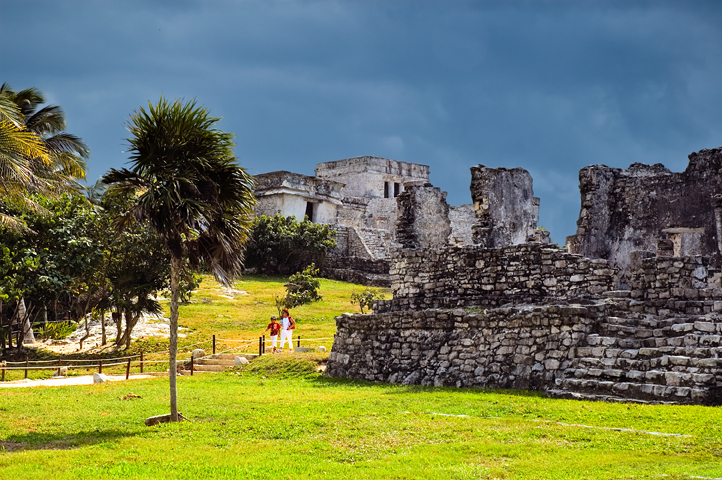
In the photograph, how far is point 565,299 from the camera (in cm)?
1459

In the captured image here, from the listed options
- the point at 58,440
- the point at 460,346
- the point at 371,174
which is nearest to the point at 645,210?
the point at 460,346

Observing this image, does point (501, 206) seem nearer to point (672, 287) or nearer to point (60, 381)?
point (672, 287)

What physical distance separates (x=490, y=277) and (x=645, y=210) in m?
4.62

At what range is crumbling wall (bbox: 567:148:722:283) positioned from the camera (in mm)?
17047

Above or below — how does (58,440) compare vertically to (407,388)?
below

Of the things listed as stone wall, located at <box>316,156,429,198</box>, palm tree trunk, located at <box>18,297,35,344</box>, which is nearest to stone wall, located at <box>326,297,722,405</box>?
palm tree trunk, located at <box>18,297,35,344</box>

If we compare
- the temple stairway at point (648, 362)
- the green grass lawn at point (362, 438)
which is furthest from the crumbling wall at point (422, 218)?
the temple stairway at point (648, 362)

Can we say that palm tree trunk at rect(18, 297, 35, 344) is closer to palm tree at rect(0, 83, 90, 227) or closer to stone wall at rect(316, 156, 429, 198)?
palm tree at rect(0, 83, 90, 227)

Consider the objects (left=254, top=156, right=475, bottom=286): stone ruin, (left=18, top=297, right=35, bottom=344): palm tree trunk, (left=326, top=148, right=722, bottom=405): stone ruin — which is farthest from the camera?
(left=254, top=156, right=475, bottom=286): stone ruin

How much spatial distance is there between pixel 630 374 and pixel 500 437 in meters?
3.21

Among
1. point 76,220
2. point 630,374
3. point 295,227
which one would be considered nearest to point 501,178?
point 630,374

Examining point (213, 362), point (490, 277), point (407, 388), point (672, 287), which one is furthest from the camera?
point (213, 362)

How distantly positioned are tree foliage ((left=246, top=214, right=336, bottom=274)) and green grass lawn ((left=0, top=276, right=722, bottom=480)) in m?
22.6

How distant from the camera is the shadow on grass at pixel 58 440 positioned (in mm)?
8898
